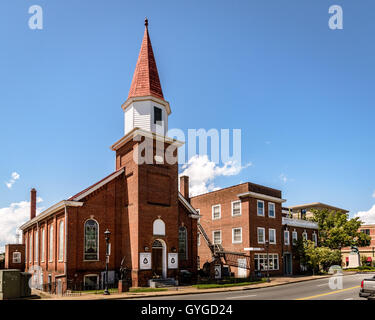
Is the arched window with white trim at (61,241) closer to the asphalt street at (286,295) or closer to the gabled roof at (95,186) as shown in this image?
the gabled roof at (95,186)

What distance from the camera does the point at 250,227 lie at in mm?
40188

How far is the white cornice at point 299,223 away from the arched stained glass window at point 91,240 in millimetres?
26013

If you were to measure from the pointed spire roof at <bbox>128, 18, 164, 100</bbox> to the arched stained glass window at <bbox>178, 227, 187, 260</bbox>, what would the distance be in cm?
1316

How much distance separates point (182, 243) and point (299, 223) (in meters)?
21.3

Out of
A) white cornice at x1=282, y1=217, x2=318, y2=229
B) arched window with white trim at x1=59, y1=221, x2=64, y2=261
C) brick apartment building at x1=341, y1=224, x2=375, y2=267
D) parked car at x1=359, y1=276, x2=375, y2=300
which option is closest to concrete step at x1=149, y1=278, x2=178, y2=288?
arched window with white trim at x1=59, y1=221, x2=64, y2=261

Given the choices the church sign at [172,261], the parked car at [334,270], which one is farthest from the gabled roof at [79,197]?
the parked car at [334,270]

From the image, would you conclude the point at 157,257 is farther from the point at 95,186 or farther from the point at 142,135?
the point at 142,135

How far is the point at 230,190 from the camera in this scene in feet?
142

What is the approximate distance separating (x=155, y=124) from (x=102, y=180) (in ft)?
22.2

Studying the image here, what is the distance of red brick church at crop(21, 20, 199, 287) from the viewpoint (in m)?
29.1

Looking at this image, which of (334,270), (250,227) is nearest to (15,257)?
(250,227)

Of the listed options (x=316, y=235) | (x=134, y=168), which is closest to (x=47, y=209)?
(x=134, y=168)

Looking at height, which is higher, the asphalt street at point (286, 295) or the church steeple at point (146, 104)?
the church steeple at point (146, 104)

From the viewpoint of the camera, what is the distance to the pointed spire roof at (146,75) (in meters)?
32.2
